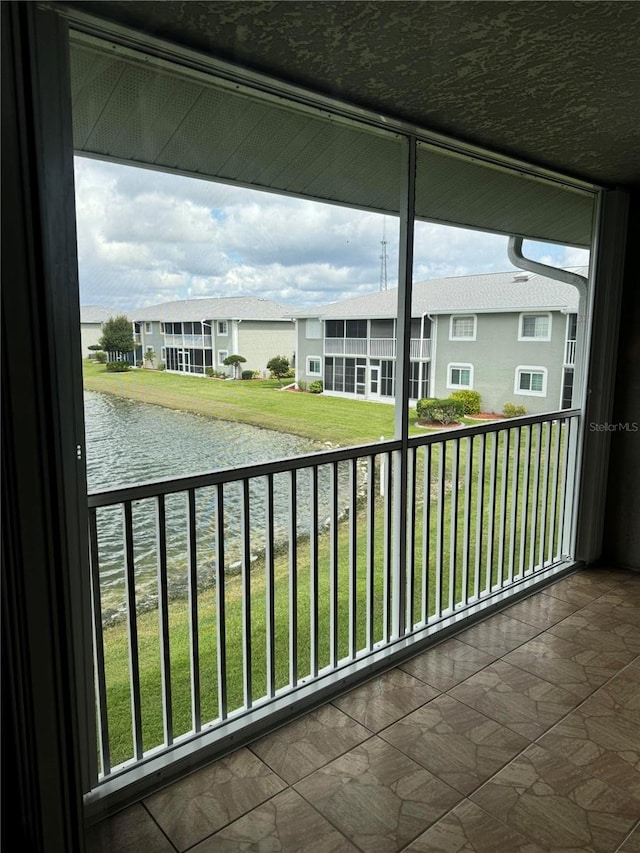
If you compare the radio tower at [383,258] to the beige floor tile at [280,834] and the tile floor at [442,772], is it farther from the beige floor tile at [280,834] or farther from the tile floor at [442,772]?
the beige floor tile at [280,834]

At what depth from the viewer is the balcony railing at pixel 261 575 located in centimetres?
194

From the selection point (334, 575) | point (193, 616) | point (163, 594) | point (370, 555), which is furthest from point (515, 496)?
point (163, 594)

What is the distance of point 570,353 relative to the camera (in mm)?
3514

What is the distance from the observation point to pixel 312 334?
7.37 feet

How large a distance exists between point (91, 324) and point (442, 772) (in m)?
1.87

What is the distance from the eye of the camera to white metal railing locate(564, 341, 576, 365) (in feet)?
11.4

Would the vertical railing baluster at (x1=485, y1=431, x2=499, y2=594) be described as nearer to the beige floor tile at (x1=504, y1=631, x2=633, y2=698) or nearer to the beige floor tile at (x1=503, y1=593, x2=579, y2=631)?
the beige floor tile at (x1=503, y1=593, x2=579, y2=631)

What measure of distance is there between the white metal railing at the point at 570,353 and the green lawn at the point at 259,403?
1.37 meters

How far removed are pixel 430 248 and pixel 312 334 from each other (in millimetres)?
802

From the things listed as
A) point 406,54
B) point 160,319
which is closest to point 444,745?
point 160,319

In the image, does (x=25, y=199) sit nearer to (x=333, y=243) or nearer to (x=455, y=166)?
(x=333, y=243)

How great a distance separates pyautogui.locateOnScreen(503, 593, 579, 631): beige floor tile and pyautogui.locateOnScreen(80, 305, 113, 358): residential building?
8.43ft

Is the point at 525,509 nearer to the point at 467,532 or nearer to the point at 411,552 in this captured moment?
the point at 467,532

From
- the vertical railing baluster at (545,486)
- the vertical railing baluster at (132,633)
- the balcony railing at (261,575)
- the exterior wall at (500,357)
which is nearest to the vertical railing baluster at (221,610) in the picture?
the balcony railing at (261,575)
